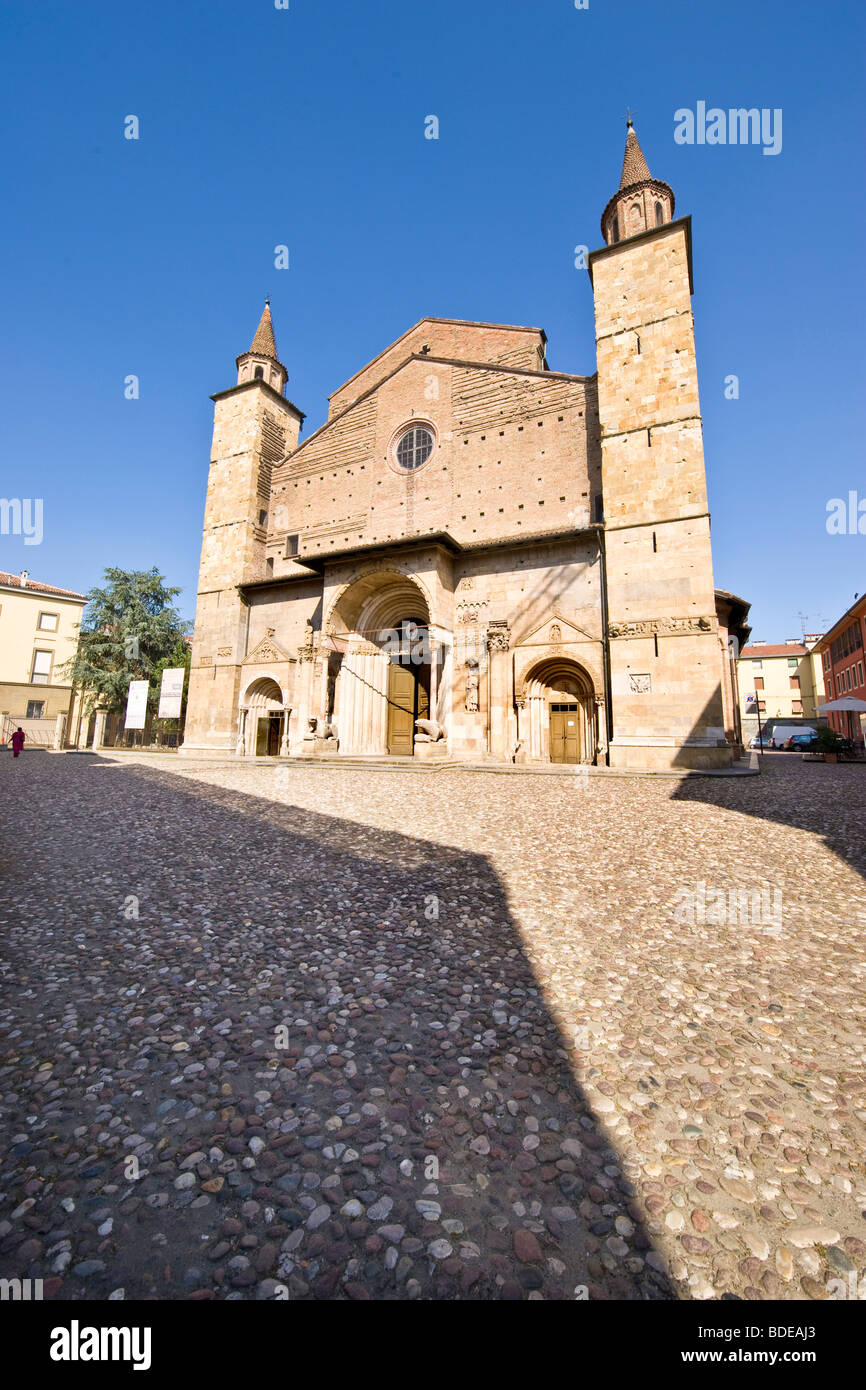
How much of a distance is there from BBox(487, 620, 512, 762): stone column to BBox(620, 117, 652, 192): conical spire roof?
17.4 meters

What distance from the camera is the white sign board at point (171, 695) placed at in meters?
25.6

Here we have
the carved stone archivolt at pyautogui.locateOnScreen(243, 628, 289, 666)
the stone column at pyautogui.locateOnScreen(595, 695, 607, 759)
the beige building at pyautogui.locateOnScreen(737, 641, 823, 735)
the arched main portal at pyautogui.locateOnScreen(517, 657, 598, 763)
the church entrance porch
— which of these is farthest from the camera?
the beige building at pyautogui.locateOnScreen(737, 641, 823, 735)

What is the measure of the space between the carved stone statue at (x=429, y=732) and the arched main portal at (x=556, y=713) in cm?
296

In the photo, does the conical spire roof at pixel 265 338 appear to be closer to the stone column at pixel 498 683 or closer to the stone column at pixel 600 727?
the stone column at pixel 498 683

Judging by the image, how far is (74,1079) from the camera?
244cm

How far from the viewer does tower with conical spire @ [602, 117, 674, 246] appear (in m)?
19.1

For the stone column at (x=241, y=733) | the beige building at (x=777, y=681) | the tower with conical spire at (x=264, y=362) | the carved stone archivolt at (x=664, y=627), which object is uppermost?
the tower with conical spire at (x=264, y=362)

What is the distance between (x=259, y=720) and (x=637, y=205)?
25328mm

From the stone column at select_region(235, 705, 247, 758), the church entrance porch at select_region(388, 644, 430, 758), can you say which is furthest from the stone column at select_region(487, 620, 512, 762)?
the stone column at select_region(235, 705, 247, 758)

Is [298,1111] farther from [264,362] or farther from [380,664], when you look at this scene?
[264,362]

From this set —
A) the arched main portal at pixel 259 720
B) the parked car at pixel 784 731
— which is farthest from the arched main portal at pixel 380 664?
the parked car at pixel 784 731

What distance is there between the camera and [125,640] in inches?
1503

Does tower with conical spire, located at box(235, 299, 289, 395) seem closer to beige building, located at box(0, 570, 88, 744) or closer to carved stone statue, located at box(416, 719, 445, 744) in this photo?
→ carved stone statue, located at box(416, 719, 445, 744)
